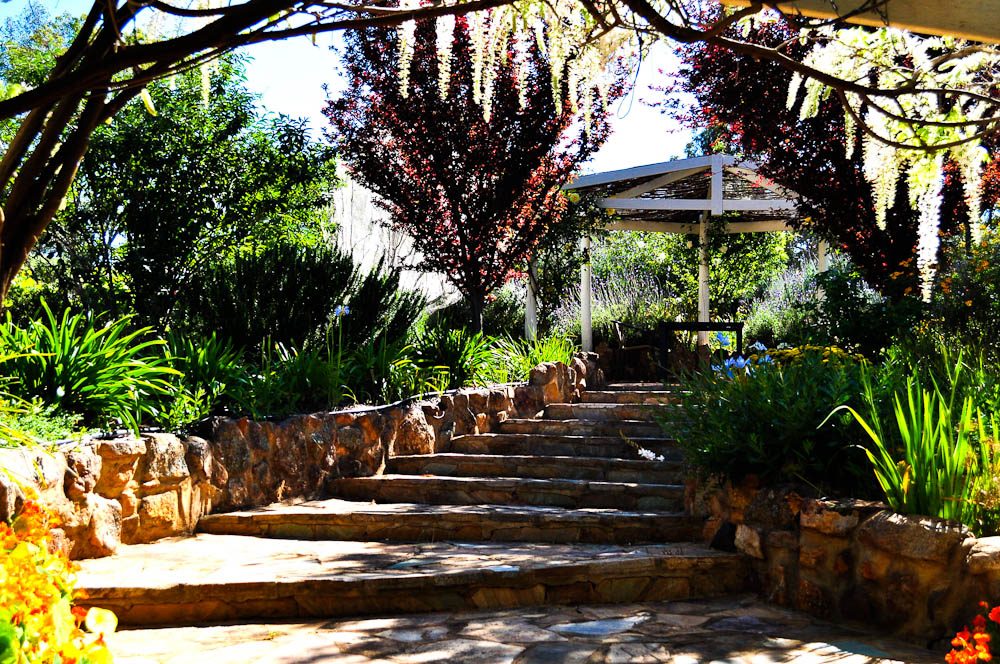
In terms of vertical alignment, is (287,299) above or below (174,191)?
below

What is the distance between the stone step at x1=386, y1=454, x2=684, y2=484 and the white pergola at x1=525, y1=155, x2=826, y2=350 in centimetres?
374

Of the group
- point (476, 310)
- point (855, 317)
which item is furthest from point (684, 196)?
point (855, 317)

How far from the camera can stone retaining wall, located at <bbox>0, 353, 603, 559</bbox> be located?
4312 millimetres

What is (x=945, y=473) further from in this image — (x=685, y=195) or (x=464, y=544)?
(x=685, y=195)

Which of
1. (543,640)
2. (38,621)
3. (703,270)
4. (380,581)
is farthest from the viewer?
(703,270)

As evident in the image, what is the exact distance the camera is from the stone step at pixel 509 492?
5.58m

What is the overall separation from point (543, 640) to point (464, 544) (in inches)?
65.2

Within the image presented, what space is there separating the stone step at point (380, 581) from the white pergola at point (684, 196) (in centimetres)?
589

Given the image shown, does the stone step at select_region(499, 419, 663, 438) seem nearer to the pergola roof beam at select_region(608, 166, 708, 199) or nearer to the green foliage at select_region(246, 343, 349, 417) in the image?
the green foliage at select_region(246, 343, 349, 417)

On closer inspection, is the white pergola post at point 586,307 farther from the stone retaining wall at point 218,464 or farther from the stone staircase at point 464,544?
the stone staircase at point 464,544

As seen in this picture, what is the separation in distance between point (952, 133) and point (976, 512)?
144cm

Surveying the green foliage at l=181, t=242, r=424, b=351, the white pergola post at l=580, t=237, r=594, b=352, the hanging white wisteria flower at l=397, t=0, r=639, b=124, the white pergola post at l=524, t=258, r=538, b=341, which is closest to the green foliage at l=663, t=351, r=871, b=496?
the hanging white wisteria flower at l=397, t=0, r=639, b=124

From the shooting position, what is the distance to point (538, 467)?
20.9 feet

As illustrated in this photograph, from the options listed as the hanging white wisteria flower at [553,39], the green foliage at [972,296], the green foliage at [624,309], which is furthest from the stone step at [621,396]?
the hanging white wisteria flower at [553,39]
